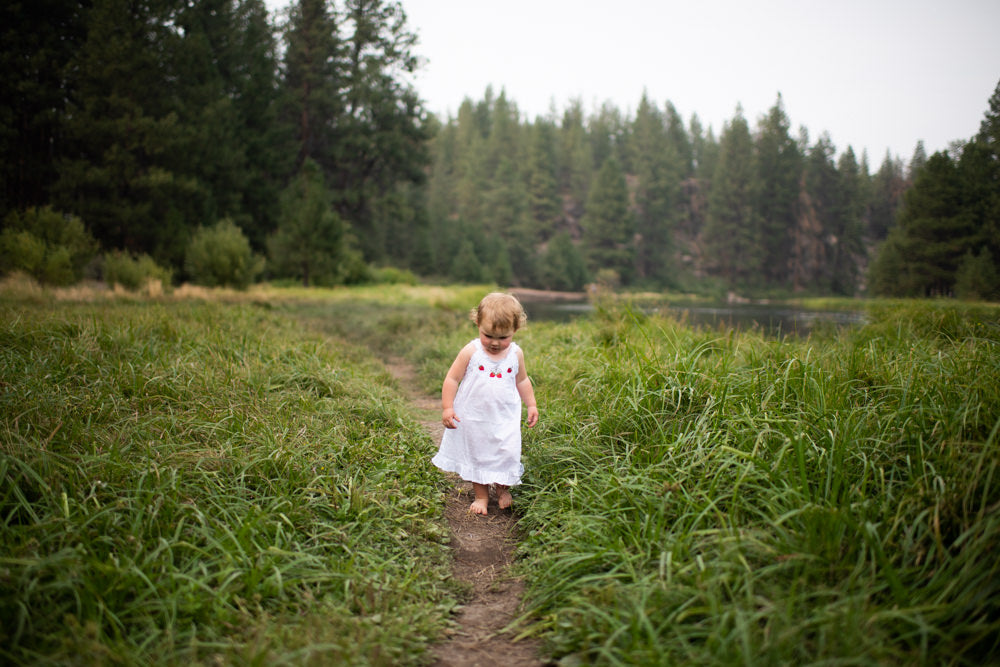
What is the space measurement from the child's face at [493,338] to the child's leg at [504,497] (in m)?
0.84

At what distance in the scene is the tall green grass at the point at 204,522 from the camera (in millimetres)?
1639

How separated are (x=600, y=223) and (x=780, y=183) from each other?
59.1ft

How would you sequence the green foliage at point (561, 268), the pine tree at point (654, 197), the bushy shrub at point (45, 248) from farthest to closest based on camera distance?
1. the pine tree at point (654, 197)
2. the green foliage at point (561, 268)
3. the bushy shrub at point (45, 248)

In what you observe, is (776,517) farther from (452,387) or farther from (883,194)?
(883,194)

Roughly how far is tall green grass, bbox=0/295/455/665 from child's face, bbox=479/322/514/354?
91cm

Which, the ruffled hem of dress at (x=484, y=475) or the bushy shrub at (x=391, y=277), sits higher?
the bushy shrub at (x=391, y=277)

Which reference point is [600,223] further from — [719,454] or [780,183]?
[719,454]

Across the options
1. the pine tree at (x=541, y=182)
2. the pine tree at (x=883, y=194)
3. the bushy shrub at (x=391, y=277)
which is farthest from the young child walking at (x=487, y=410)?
the pine tree at (x=541, y=182)

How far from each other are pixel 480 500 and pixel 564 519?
666 millimetres

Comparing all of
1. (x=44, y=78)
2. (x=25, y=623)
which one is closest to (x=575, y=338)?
(x=25, y=623)

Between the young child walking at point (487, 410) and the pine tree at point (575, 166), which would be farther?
the pine tree at point (575, 166)

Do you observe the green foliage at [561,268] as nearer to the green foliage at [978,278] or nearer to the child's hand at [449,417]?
the green foliage at [978,278]

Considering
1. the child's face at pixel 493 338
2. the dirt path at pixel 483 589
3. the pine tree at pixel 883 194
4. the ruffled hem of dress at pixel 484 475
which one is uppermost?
the pine tree at pixel 883 194

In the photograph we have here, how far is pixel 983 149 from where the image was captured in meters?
6.64
